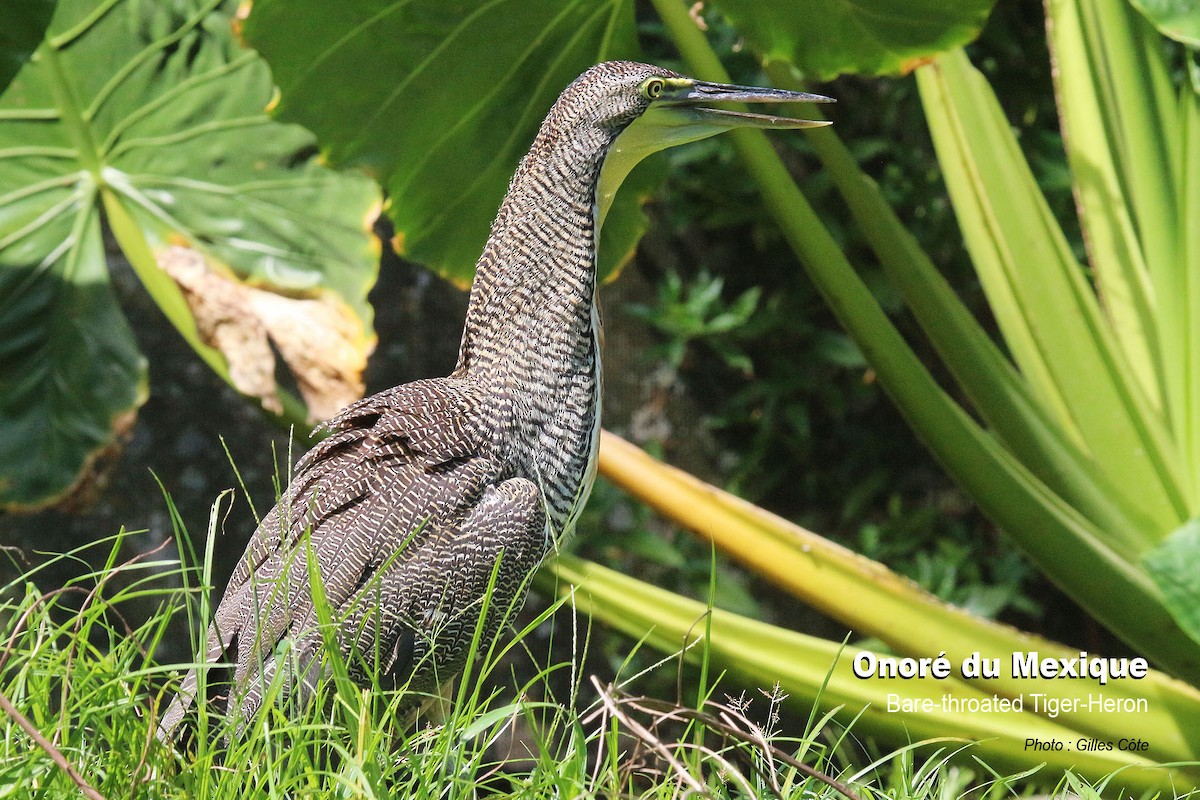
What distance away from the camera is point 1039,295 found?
7.39 ft

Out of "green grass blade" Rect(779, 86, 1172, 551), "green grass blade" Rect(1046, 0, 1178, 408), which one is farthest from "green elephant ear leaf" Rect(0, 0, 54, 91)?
"green grass blade" Rect(1046, 0, 1178, 408)

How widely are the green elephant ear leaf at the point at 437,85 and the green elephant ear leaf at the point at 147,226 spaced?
122 millimetres

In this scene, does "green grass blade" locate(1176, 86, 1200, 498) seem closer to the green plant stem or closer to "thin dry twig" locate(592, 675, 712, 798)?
the green plant stem

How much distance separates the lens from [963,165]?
231 centimetres

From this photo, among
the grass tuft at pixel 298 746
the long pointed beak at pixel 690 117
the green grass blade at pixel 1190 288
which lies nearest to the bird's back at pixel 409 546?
the grass tuft at pixel 298 746

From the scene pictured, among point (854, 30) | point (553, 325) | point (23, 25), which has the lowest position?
point (553, 325)

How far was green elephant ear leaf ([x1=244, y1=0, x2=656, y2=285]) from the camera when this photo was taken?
190 cm

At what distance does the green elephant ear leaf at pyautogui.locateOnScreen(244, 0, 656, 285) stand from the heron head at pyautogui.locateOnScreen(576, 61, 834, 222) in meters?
0.59

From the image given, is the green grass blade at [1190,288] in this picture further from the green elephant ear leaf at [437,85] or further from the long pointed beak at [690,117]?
the long pointed beak at [690,117]

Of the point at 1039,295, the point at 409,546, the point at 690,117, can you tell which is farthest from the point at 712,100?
the point at 1039,295

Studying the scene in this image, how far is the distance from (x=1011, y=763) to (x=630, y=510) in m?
1.20

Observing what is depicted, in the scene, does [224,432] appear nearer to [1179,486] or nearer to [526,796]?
[526,796]

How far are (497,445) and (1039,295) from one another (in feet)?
4.15

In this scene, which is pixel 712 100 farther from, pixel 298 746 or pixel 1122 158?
pixel 1122 158
